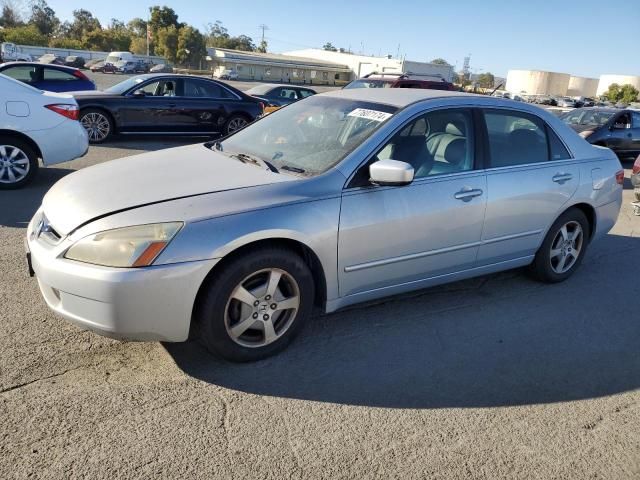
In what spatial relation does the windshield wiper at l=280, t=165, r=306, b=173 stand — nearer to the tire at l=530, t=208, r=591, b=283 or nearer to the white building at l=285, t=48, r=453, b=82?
the tire at l=530, t=208, r=591, b=283

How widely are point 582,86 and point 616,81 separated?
445 inches

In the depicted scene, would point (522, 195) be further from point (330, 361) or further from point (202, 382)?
point (202, 382)

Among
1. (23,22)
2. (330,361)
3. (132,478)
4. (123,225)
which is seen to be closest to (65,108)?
(123,225)

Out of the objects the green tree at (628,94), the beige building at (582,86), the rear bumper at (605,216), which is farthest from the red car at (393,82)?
the beige building at (582,86)

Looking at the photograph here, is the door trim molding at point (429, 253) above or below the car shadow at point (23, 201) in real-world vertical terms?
above

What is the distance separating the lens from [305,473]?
240 centimetres

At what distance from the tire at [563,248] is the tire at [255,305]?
7.75ft

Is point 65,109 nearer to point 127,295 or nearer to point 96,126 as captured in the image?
point 96,126

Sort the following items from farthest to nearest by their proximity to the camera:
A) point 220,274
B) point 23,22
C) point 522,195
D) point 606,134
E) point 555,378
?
point 23,22 → point 606,134 → point 522,195 → point 555,378 → point 220,274

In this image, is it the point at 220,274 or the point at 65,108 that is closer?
the point at 220,274

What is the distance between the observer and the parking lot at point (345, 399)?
2.47m

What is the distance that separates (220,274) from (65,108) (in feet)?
17.3

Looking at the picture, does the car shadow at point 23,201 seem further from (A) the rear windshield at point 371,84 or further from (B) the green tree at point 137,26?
(B) the green tree at point 137,26

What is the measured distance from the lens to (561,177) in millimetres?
4426
